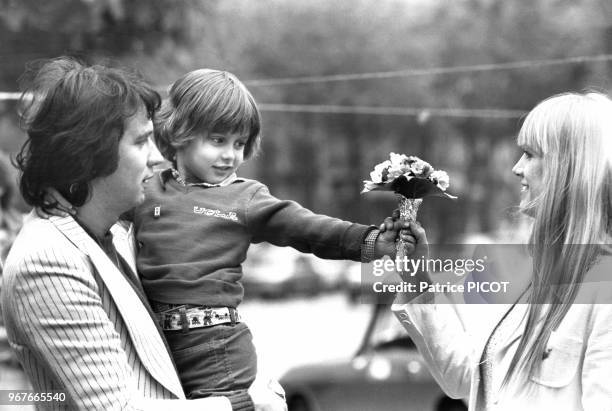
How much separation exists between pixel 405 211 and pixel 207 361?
0.64 meters

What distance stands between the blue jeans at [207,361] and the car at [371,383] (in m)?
4.52

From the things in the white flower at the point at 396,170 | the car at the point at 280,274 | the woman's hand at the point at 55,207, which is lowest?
the car at the point at 280,274

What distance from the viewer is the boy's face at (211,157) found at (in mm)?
2549

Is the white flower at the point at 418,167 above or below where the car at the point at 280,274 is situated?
above

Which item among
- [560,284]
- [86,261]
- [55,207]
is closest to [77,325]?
[86,261]

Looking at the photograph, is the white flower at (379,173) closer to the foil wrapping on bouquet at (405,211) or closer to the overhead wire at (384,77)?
the foil wrapping on bouquet at (405,211)

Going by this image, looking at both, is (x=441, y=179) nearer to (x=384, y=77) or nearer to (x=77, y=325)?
(x=77, y=325)

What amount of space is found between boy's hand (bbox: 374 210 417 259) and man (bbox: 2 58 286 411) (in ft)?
1.52

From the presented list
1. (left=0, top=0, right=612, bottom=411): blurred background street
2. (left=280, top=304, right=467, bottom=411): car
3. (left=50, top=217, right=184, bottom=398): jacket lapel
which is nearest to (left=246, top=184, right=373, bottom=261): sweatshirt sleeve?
(left=50, top=217, right=184, bottom=398): jacket lapel

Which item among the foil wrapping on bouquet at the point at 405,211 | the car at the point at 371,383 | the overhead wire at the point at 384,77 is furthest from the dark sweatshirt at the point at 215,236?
the car at the point at 371,383

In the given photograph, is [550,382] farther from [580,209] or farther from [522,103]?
[522,103]

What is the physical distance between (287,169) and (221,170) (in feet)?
39.1

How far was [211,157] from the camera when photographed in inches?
100

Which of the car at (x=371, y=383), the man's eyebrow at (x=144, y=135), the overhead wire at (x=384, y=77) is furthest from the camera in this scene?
the car at (x=371, y=383)
